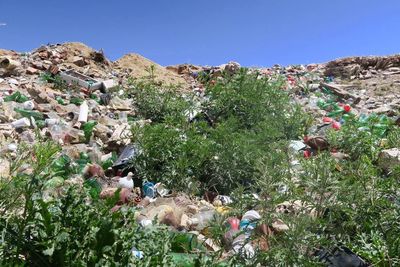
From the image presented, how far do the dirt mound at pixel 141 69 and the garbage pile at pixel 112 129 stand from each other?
0.08 metres

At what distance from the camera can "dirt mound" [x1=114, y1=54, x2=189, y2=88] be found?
1020cm

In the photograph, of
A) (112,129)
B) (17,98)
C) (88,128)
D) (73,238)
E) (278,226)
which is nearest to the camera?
(73,238)

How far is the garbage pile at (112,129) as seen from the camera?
2.78 meters

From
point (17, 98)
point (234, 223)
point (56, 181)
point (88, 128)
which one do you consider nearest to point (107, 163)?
point (88, 128)

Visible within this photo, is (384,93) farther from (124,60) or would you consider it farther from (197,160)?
(197,160)

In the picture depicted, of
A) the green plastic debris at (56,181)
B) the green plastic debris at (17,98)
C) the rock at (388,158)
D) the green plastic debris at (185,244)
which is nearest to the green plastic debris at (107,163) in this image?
the green plastic debris at (56,181)

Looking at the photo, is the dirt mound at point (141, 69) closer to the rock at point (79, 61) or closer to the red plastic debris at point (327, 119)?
the rock at point (79, 61)

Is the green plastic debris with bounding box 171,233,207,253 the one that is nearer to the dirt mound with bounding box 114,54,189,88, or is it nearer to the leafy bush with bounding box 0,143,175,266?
the leafy bush with bounding box 0,143,175,266

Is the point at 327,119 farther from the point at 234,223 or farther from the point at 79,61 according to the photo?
the point at 79,61

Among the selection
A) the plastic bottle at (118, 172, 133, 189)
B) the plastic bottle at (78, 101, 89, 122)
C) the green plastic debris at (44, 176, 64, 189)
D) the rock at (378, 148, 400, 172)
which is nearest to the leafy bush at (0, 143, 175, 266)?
the green plastic debris at (44, 176, 64, 189)

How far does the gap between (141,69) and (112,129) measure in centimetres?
610

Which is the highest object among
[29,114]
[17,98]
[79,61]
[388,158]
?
[79,61]

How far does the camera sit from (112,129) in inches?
203

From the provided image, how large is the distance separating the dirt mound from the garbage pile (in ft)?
0.25
